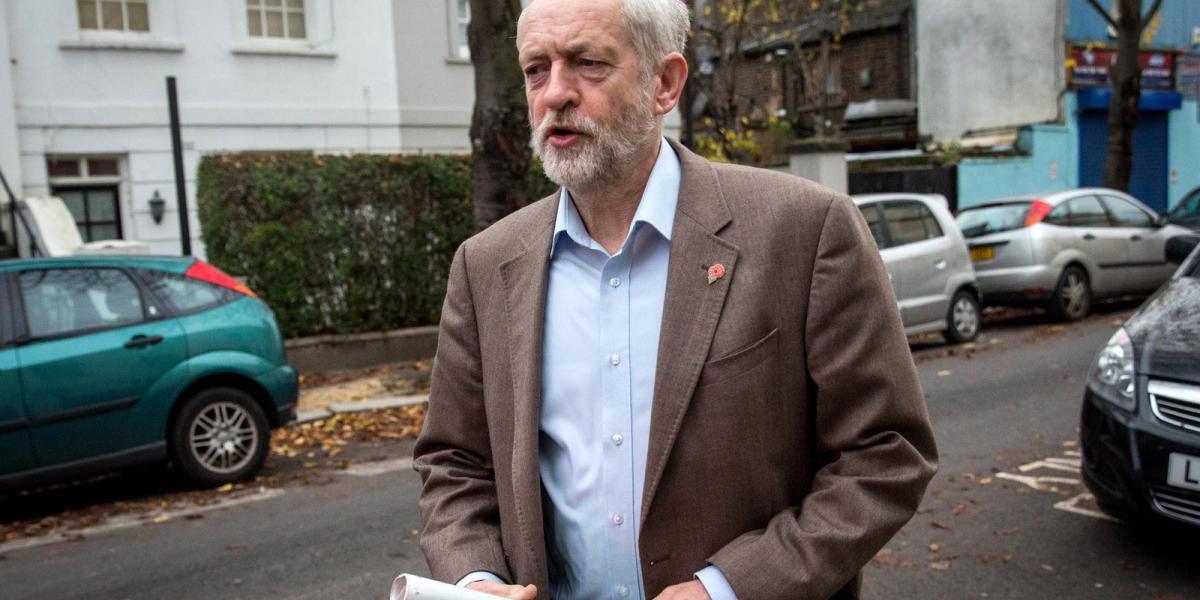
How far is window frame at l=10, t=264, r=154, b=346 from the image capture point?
22.9ft

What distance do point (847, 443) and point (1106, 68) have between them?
25.8m

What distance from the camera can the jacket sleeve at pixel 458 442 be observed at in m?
2.19

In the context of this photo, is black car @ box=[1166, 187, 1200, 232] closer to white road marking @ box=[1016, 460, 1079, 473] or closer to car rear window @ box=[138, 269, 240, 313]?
white road marking @ box=[1016, 460, 1079, 473]

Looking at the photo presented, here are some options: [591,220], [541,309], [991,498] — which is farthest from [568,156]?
[991,498]

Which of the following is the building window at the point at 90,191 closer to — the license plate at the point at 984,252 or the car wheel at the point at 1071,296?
the license plate at the point at 984,252

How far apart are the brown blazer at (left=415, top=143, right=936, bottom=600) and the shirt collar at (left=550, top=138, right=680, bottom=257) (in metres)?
0.04

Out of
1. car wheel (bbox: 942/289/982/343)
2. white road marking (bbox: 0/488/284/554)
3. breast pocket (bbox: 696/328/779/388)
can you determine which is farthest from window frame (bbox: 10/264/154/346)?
car wheel (bbox: 942/289/982/343)

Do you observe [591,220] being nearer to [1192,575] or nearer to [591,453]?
[591,453]

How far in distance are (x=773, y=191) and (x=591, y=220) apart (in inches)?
14.9

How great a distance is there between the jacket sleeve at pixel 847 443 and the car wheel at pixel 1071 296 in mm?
12964

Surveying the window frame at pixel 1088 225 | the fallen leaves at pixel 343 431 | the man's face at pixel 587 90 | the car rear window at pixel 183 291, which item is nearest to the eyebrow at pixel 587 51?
the man's face at pixel 587 90

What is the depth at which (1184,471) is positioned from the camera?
4.71 metres

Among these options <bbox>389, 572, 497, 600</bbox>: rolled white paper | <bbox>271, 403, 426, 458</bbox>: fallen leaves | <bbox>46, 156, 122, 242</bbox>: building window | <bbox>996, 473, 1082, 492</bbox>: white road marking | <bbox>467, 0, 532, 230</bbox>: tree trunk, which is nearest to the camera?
<bbox>389, 572, 497, 600</bbox>: rolled white paper

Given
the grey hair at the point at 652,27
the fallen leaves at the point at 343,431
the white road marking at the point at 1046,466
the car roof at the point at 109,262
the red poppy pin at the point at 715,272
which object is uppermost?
the grey hair at the point at 652,27
